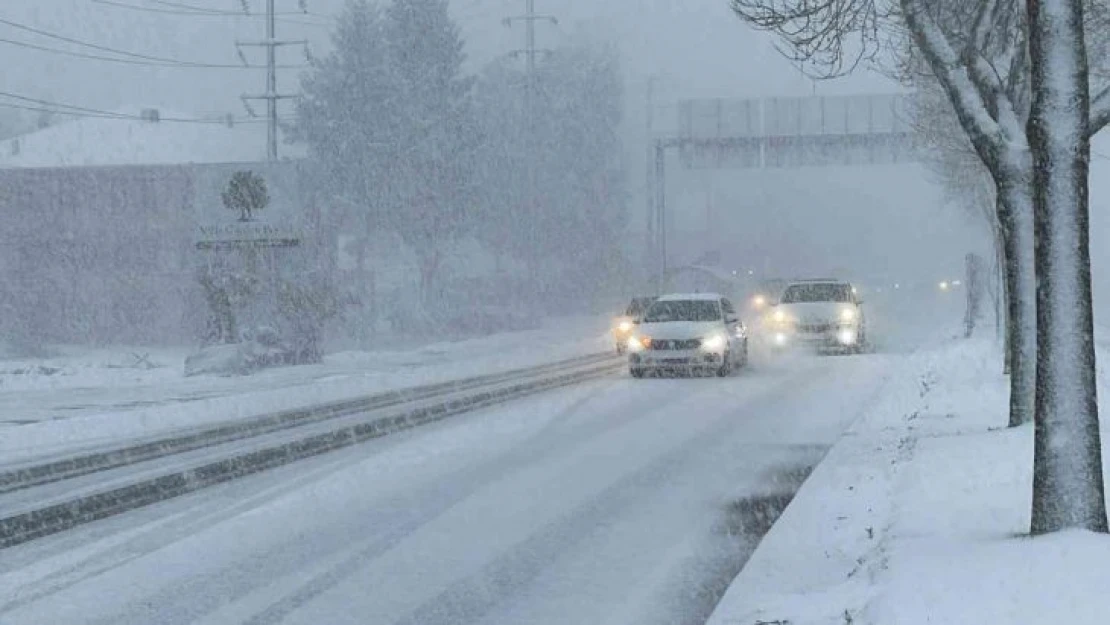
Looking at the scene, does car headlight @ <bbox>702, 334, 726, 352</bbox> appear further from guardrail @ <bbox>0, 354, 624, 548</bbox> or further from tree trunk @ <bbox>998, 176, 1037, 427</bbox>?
tree trunk @ <bbox>998, 176, 1037, 427</bbox>

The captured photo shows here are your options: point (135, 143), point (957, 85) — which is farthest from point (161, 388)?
point (135, 143)

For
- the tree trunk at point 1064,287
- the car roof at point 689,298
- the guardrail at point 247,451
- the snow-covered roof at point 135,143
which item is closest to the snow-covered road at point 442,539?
the guardrail at point 247,451

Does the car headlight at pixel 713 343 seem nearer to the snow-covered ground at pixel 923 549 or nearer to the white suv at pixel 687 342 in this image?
the white suv at pixel 687 342

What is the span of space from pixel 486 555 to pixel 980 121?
4.33m

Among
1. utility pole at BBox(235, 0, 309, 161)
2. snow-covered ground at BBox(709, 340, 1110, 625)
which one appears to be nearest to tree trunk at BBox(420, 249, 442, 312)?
utility pole at BBox(235, 0, 309, 161)

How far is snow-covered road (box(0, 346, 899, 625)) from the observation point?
254 inches

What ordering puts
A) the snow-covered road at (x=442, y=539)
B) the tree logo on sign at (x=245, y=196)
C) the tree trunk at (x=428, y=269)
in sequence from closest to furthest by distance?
the snow-covered road at (x=442, y=539) < the tree logo on sign at (x=245, y=196) < the tree trunk at (x=428, y=269)

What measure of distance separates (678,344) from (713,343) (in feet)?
2.24

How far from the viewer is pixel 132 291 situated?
43375mm

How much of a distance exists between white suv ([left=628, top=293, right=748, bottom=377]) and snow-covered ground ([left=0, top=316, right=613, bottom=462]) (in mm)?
4017

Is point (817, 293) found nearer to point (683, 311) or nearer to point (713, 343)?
point (683, 311)

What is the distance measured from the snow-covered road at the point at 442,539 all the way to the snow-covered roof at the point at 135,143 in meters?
53.3

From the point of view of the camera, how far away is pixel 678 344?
23.4m

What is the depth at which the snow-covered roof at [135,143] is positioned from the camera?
2517 inches
